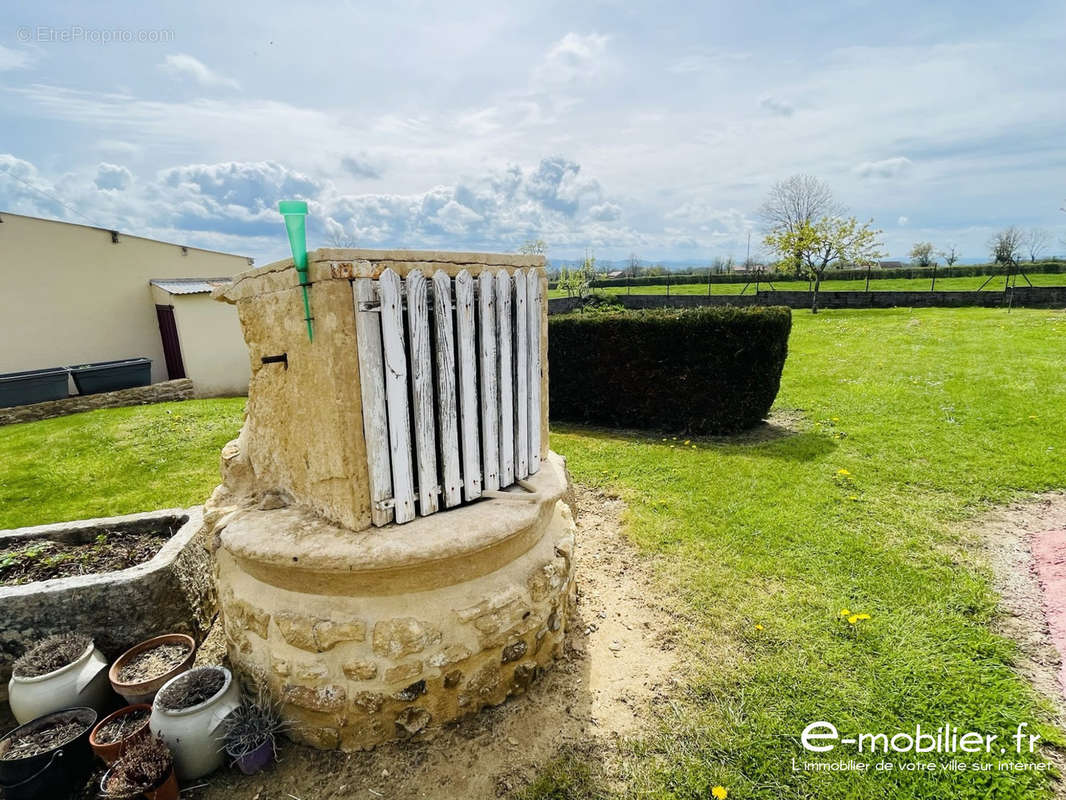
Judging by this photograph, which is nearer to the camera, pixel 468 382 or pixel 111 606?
pixel 468 382

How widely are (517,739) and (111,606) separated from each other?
2657mm

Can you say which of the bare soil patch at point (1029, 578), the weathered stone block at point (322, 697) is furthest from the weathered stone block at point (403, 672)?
the bare soil patch at point (1029, 578)

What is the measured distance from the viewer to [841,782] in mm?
2277

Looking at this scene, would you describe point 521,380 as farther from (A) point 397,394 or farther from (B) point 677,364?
(B) point 677,364

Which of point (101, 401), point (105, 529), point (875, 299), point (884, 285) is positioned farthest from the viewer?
point (884, 285)

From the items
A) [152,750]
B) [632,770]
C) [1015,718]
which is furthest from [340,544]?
[1015,718]

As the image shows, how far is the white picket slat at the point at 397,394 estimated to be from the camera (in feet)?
7.82

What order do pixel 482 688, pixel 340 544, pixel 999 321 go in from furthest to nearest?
pixel 999 321 → pixel 482 688 → pixel 340 544

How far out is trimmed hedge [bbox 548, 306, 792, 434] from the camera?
707cm

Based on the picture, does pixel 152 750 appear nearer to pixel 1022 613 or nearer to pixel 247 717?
pixel 247 717

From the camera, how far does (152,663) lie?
9.45ft

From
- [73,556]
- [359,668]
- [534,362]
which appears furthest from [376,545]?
[73,556]

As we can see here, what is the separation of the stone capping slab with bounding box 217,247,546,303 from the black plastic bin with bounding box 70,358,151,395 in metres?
10.7

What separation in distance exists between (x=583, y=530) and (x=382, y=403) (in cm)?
294
